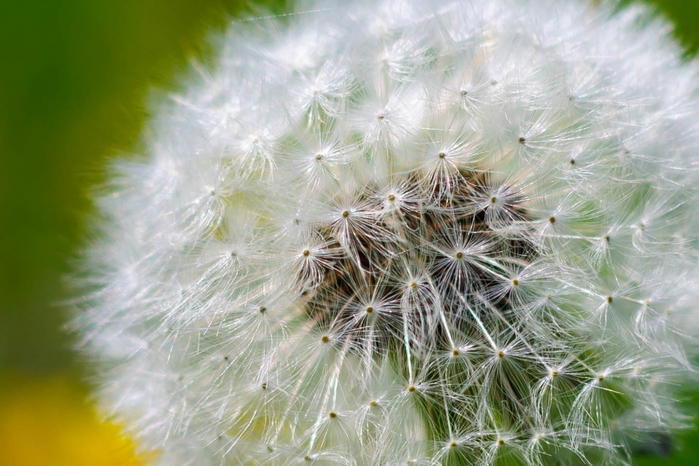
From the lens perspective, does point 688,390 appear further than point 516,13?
No

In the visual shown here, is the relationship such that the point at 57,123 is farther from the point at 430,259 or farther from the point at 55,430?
the point at 430,259

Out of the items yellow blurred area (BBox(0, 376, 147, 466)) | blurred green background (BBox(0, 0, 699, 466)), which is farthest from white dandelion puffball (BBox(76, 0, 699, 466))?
blurred green background (BBox(0, 0, 699, 466))

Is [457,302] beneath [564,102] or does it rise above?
beneath

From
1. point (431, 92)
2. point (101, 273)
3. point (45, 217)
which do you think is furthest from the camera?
point (45, 217)

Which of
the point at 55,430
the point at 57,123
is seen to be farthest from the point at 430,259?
the point at 57,123

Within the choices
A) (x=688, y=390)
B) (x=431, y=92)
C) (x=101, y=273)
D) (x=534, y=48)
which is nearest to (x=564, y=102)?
(x=534, y=48)

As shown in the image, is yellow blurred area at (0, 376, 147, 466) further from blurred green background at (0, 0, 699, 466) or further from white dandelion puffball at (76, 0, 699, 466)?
white dandelion puffball at (76, 0, 699, 466)

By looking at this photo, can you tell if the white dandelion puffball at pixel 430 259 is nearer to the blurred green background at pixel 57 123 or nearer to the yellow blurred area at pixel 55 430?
the yellow blurred area at pixel 55 430

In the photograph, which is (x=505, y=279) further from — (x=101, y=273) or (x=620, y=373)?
(x=101, y=273)
